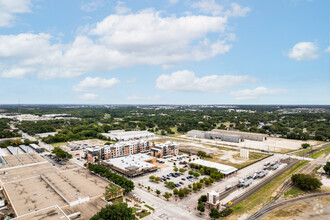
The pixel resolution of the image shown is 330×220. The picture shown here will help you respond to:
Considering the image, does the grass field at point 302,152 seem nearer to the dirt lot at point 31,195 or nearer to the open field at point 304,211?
the open field at point 304,211

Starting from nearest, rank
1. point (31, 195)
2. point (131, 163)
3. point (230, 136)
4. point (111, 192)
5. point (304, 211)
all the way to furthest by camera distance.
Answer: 1. point (304, 211)
2. point (31, 195)
3. point (111, 192)
4. point (131, 163)
5. point (230, 136)

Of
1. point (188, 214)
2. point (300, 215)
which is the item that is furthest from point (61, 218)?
point (300, 215)

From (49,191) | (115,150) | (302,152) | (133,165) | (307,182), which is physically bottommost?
(302,152)

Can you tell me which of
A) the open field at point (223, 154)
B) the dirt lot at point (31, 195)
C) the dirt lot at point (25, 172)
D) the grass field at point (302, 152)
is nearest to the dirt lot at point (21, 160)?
the dirt lot at point (25, 172)

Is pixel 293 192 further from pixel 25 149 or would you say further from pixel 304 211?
pixel 25 149

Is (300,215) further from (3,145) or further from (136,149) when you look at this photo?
(3,145)

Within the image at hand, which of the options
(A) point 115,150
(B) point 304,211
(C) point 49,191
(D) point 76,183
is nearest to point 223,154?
(A) point 115,150

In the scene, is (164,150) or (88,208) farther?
(164,150)
